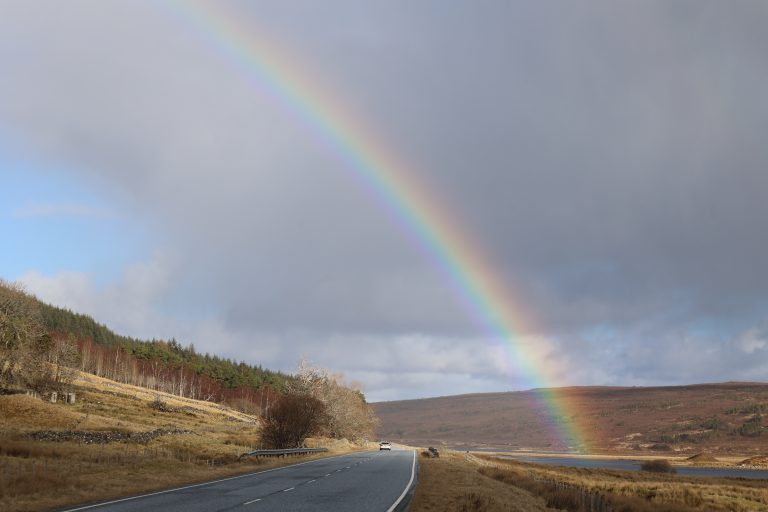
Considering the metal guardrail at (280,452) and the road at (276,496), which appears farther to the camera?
the metal guardrail at (280,452)

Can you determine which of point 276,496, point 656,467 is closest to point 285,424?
point 276,496

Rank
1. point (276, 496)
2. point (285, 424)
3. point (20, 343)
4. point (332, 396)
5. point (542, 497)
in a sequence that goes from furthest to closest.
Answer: point (332, 396) < point (20, 343) < point (285, 424) < point (542, 497) < point (276, 496)

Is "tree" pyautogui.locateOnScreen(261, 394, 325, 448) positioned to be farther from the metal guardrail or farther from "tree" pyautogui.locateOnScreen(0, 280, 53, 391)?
"tree" pyautogui.locateOnScreen(0, 280, 53, 391)

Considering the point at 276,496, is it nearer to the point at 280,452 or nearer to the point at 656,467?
the point at 280,452

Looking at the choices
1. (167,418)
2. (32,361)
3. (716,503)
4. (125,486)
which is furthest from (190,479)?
(167,418)

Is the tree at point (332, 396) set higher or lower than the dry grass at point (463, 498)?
higher

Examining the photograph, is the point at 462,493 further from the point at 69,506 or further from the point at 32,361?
the point at 32,361

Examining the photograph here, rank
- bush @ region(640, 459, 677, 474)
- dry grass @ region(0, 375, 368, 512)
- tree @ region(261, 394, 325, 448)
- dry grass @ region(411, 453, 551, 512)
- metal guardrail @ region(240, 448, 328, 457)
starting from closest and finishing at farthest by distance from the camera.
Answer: dry grass @ region(411, 453, 551, 512) → dry grass @ region(0, 375, 368, 512) → metal guardrail @ region(240, 448, 328, 457) → tree @ region(261, 394, 325, 448) → bush @ region(640, 459, 677, 474)

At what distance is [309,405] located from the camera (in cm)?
6825

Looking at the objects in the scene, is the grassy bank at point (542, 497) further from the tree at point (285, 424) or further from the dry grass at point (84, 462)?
the tree at point (285, 424)

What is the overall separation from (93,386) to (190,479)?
362ft

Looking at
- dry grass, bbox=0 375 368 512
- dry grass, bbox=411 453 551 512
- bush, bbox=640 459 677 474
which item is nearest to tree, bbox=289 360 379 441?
dry grass, bbox=0 375 368 512

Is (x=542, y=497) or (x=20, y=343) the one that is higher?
(x=20, y=343)

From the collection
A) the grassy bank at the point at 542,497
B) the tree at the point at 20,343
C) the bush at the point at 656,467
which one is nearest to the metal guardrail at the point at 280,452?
the grassy bank at the point at 542,497
